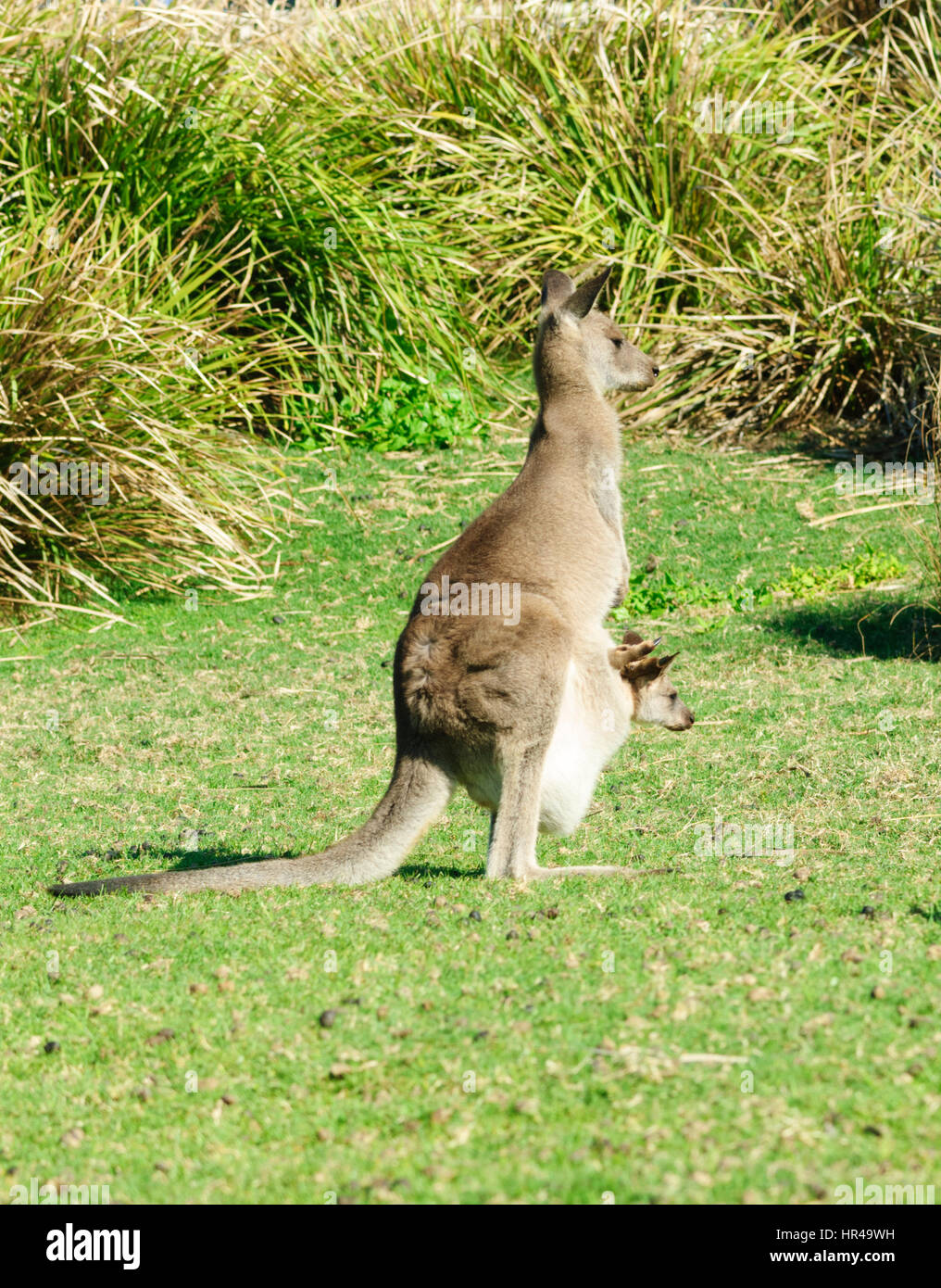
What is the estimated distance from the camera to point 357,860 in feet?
14.9

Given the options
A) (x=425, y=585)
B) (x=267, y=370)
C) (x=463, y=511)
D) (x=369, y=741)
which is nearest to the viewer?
(x=425, y=585)

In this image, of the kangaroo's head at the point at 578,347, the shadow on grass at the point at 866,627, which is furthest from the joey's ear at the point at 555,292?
the shadow on grass at the point at 866,627

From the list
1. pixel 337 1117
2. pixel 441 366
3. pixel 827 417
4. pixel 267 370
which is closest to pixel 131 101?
pixel 267 370

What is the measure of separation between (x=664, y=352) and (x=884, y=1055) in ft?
27.3

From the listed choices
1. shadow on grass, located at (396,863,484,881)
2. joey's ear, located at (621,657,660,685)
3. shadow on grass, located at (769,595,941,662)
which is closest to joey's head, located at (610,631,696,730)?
joey's ear, located at (621,657,660,685)

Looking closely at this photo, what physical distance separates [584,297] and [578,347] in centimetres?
18

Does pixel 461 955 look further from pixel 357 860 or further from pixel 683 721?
pixel 683 721

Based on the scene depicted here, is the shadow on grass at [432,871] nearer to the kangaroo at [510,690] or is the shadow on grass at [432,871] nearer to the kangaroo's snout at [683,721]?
the kangaroo at [510,690]

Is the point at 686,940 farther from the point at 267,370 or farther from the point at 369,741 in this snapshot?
the point at 267,370

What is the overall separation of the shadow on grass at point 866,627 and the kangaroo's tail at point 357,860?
3.68 metres

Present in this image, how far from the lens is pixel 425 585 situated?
4.74m

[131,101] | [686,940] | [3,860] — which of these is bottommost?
[686,940]

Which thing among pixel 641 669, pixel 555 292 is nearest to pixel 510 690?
pixel 641 669

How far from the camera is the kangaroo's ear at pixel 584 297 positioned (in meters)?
5.37
